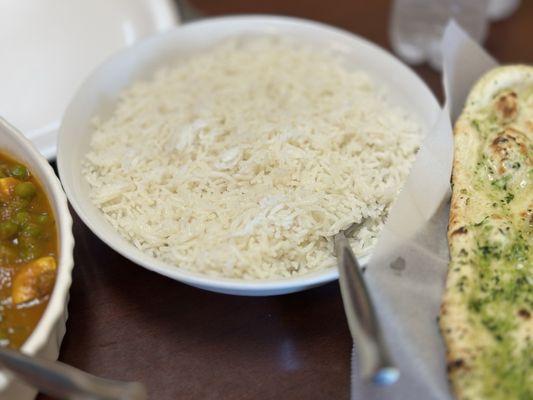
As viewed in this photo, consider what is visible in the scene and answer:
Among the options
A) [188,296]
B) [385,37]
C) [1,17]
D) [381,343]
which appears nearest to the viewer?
[381,343]

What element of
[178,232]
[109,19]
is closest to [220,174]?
[178,232]

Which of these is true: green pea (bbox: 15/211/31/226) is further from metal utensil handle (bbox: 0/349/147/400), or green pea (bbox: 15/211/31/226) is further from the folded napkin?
the folded napkin

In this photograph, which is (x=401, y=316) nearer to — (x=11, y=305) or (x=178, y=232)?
(x=178, y=232)

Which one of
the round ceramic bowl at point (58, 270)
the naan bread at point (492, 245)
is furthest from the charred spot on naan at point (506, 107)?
the round ceramic bowl at point (58, 270)

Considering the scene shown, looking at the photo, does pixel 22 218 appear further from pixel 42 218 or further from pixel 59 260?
pixel 59 260

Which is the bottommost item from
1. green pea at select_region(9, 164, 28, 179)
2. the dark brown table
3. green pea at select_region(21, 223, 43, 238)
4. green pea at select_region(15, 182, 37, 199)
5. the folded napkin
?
the dark brown table

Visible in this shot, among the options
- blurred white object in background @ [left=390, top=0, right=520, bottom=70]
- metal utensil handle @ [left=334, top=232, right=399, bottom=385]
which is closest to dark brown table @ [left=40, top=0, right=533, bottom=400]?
metal utensil handle @ [left=334, top=232, right=399, bottom=385]
